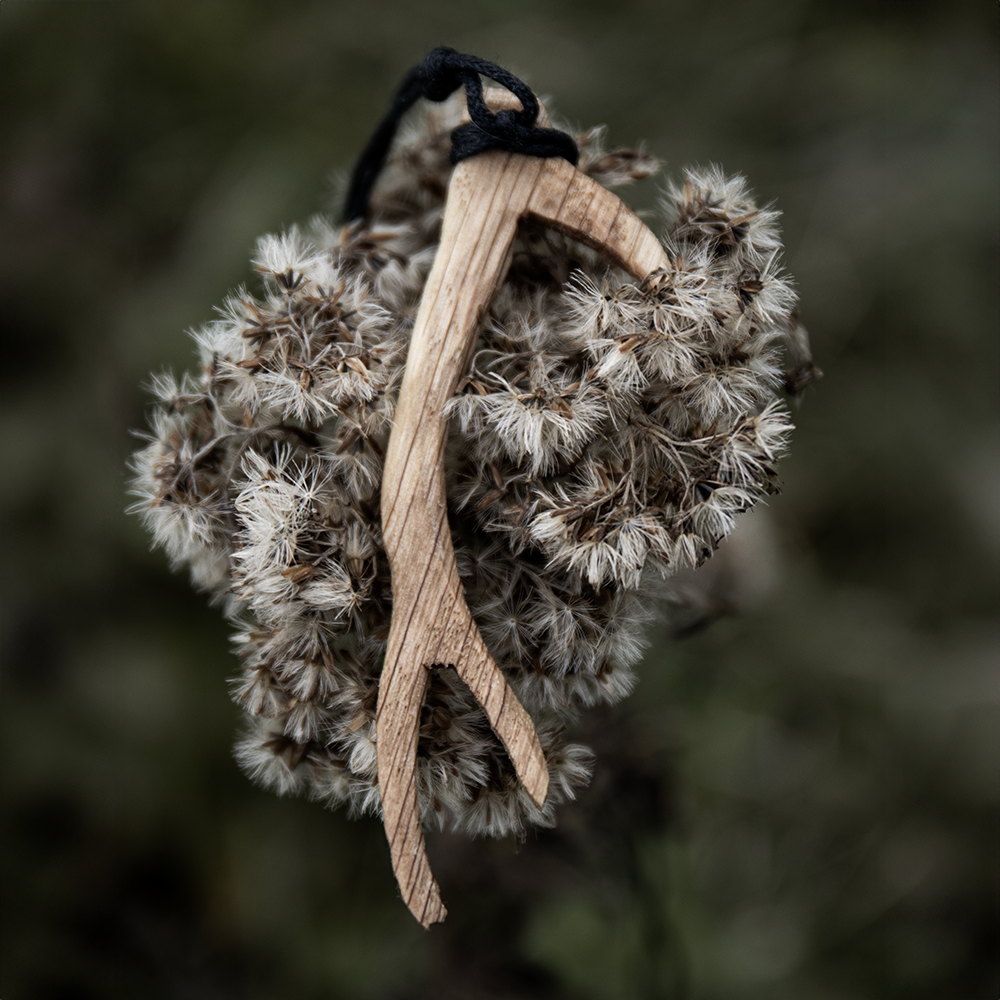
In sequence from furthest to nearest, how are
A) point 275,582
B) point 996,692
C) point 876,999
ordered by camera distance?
point 996,692 < point 876,999 < point 275,582

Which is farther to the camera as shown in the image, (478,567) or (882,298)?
(882,298)

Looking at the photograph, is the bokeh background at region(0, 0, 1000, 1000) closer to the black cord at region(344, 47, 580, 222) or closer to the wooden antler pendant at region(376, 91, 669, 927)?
the wooden antler pendant at region(376, 91, 669, 927)

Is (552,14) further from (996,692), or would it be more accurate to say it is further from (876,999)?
(876,999)

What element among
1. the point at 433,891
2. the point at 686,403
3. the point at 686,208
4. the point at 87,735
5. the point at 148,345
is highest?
the point at 686,208

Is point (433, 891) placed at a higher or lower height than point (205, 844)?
higher

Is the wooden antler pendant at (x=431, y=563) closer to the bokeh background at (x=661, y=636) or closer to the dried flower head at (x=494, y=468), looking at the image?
the dried flower head at (x=494, y=468)

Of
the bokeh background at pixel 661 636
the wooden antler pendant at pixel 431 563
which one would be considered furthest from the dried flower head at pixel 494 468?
the bokeh background at pixel 661 636

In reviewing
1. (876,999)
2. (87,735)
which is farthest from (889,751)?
(87,735)
